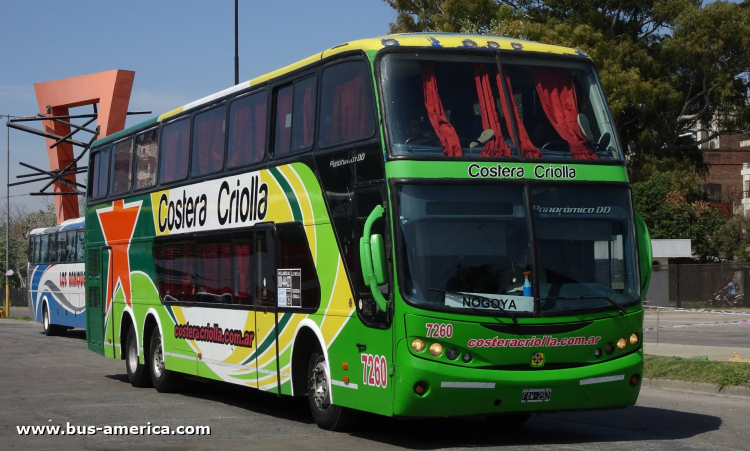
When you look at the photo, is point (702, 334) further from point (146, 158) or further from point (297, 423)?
point (297, 423)

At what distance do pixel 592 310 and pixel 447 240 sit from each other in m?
1.60

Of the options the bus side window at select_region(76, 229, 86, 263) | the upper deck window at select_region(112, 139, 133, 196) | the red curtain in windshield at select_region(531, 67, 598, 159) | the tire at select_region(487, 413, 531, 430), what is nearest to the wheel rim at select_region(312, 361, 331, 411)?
the tire at select_region(487, 413, 531, 430)

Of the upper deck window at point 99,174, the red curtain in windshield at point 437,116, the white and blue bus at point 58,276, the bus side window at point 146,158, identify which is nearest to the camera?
the red curtain in windshield at point 437,116

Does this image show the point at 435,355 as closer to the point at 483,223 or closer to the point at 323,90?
the point at 483,223

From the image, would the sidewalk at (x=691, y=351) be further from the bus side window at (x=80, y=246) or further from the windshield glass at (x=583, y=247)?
the bus side window at (x=80, y=246)

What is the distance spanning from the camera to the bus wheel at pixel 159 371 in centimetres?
1650

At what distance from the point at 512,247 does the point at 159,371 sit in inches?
339

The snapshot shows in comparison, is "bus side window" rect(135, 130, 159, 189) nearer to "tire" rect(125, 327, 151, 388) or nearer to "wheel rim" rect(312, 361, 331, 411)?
"tire" rect(125, 327, 151, 388)

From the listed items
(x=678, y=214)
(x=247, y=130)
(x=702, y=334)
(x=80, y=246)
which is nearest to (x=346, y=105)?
(x=247, y=130)

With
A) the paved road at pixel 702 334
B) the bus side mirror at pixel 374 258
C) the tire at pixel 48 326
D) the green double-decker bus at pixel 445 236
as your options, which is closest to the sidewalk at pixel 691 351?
the paved road at pixel 702 334

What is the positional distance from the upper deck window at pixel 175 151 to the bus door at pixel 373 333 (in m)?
5.73

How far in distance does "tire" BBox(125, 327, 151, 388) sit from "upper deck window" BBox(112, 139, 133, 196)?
2.51 meters

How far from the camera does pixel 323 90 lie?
11617mm

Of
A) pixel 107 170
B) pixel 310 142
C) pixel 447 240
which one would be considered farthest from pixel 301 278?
pixel 107 170
